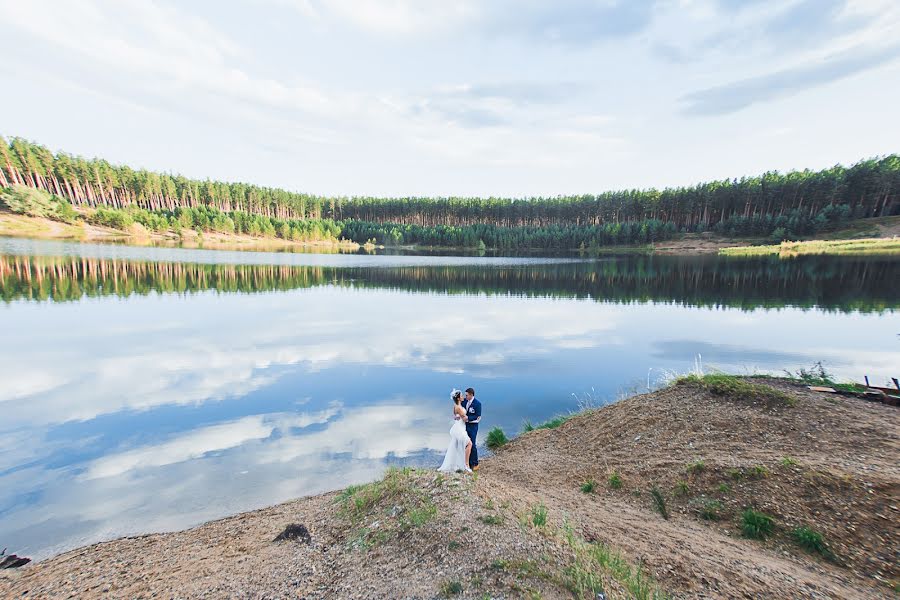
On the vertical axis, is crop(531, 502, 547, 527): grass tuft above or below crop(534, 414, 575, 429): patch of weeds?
above

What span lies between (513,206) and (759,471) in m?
181

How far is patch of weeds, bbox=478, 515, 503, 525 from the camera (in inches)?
276

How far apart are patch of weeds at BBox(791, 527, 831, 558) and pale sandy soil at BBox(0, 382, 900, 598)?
0.39 feet

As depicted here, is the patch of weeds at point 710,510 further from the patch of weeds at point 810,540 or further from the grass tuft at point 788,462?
the grass tuft at point 788,462

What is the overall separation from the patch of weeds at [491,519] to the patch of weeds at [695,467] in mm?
5807

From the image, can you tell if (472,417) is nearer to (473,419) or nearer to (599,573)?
(473,419)

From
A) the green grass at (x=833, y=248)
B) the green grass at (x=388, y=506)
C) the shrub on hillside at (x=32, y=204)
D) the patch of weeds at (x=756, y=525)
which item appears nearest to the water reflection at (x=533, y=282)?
the green grass at (x=833, y=248)

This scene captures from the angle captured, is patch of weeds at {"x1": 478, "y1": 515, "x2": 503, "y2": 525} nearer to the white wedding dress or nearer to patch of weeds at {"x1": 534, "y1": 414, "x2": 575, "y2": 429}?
the white wedding dress

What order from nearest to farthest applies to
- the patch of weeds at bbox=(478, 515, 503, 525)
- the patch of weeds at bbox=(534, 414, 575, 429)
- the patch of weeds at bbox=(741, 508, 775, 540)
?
the patch of weeds at bbox=(478, 515, 503, 525)
the patch of weeds at bbox=(741, 508, 775, 540)
the patch of weeds at bbox=(534, 414, 575, 429)

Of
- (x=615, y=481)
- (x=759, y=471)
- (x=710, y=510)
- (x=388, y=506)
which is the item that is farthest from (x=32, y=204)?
(x=759, y=471)

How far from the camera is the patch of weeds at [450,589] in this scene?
549 cm

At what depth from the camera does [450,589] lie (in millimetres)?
5555

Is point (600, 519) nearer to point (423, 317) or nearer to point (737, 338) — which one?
point (737, 338)

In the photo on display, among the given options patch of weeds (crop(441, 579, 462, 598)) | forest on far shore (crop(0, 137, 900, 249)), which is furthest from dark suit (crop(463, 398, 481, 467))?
forest on far shore (crop(0, 137, 900, 249))
